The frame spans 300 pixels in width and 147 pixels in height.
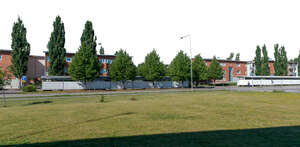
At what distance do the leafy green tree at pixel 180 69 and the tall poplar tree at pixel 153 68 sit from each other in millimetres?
2741

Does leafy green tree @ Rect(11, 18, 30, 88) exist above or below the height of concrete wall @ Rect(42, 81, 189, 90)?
above

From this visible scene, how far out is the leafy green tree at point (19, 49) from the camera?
51.4 meters

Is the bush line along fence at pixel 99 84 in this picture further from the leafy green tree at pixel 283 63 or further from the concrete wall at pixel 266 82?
the leafy green tree at pixel 283 63

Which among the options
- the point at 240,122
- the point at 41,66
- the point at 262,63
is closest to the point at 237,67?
the point at 262,63

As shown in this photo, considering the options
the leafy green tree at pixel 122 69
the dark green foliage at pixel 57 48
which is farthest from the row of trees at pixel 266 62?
the dark green foliage at pixel 57 48

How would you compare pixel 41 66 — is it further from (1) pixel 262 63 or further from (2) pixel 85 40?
(1) pixel 262 63

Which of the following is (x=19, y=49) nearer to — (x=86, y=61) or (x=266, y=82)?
(x=86, y=61)

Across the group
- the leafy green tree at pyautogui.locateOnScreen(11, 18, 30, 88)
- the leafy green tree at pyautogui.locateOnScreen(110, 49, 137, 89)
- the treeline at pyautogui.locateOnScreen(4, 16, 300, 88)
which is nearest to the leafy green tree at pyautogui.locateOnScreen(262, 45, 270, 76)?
the treeline at pyautogui.locateOnScreen(4, 16, 300, 88)

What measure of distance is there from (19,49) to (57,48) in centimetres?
888

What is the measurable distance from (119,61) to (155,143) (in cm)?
4482

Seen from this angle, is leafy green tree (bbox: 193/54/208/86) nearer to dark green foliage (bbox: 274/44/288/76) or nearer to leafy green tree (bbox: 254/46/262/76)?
leafy green tree (bbox: 254/46/262/76)

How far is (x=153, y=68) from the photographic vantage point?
53844 mm

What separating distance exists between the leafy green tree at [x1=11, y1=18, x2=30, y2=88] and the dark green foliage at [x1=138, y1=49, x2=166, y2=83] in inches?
1172

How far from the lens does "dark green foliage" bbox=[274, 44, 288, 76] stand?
82250 mm
